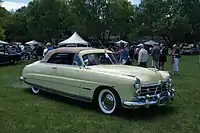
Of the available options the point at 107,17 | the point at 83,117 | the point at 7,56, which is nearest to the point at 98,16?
the point at 107,17

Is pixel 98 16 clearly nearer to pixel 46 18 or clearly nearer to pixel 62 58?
pixel 46 18

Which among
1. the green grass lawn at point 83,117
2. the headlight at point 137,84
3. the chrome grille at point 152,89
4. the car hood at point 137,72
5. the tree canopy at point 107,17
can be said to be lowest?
the green grass lawn at point 83,117

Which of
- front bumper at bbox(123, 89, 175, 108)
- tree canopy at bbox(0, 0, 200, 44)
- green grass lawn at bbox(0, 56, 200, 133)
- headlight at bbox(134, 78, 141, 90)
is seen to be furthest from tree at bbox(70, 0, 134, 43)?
headlight at bbox(134, 78, 141, 90)

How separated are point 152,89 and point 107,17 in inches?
2133

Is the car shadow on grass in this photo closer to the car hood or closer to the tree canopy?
the car hood

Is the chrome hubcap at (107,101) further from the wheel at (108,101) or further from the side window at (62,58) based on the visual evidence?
the side window at (62,58)

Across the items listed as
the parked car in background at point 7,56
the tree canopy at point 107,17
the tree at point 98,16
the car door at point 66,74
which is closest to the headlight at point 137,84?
the car door at point 66,74

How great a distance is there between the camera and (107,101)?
7801 millimetres

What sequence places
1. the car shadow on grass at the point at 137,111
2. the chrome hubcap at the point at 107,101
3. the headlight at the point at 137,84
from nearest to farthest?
the headlight at the point at 137,84
the car shadow on grass at the point at 137,111
the chrome hubcap at the point at 107,101

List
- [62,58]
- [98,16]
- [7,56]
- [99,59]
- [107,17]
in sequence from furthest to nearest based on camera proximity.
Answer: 1. [98,16]
2. [107,17]
3. [7,56]
4. [62,58]
5. [99,59]

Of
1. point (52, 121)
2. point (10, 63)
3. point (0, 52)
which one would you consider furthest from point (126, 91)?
point (10, 63)

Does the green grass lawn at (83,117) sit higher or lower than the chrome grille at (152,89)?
lower

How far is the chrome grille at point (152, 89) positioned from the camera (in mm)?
7375

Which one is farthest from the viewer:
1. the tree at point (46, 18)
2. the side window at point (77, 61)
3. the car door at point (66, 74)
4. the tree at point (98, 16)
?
the tree at point (46, 18)
